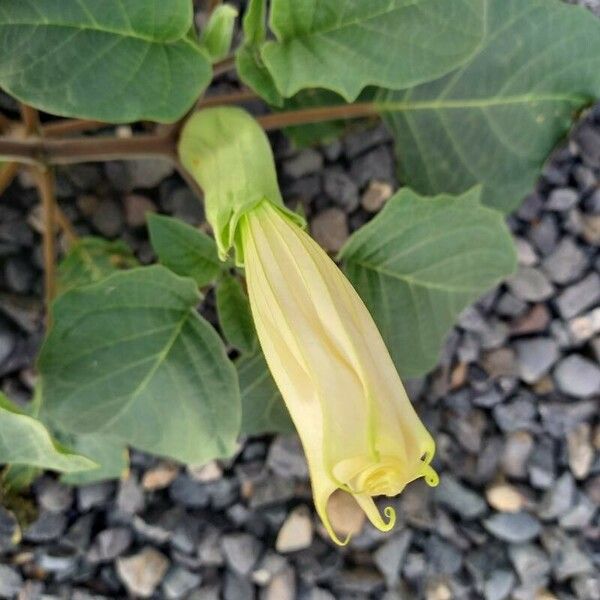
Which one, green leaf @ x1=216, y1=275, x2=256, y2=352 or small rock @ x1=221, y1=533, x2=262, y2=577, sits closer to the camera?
green leaf @ x1=216, y1=275, x2=256, y2=352

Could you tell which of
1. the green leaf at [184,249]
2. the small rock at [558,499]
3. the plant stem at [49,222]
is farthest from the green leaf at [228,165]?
the small rock at [558,499]

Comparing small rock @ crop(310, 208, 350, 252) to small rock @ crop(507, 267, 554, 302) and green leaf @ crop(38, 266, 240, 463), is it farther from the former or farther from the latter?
green leaf @ crop(38, 266, 240, 463)

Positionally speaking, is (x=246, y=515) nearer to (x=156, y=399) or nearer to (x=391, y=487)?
(x=156, y=399)

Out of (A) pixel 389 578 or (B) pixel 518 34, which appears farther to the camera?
(A) pixel 389 578

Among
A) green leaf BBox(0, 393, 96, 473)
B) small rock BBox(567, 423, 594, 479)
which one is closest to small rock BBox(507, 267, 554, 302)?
small rock BBox(567, 423, 594, 479)

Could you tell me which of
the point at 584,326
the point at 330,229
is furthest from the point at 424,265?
the point at 584,326

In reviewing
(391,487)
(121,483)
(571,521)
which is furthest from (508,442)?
(391,487)
